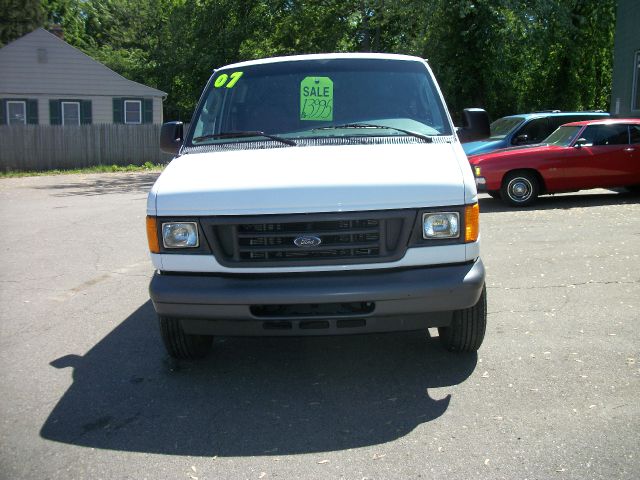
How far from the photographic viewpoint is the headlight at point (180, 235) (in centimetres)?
402

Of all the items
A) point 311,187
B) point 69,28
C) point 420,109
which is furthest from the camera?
point 69,28

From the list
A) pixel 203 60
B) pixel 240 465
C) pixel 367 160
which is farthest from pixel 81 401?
pixel 203 60

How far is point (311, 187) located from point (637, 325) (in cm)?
301

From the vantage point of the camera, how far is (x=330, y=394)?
414 cm

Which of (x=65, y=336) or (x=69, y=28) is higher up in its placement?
(x=69, y=28)

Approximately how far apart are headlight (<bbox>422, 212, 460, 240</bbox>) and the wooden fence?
25.0 meters

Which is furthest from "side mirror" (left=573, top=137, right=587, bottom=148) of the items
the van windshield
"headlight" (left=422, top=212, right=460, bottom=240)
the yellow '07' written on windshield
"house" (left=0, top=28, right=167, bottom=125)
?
"house" (left=0, top=28, right=167, bottom=125)

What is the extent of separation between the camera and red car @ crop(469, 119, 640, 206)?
12.0 meters

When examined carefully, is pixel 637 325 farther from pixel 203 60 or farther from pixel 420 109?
pixel 203 60

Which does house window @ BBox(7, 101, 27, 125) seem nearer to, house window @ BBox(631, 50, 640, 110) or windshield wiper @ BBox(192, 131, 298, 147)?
house window @ BBox(631, 50, 640, 110)

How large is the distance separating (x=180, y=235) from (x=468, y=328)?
1.91m

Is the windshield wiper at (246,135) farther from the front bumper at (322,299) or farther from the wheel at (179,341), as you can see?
the wheel at (179,341)

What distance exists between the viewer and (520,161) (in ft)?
39.4

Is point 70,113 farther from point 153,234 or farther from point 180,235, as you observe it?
point 180,235
